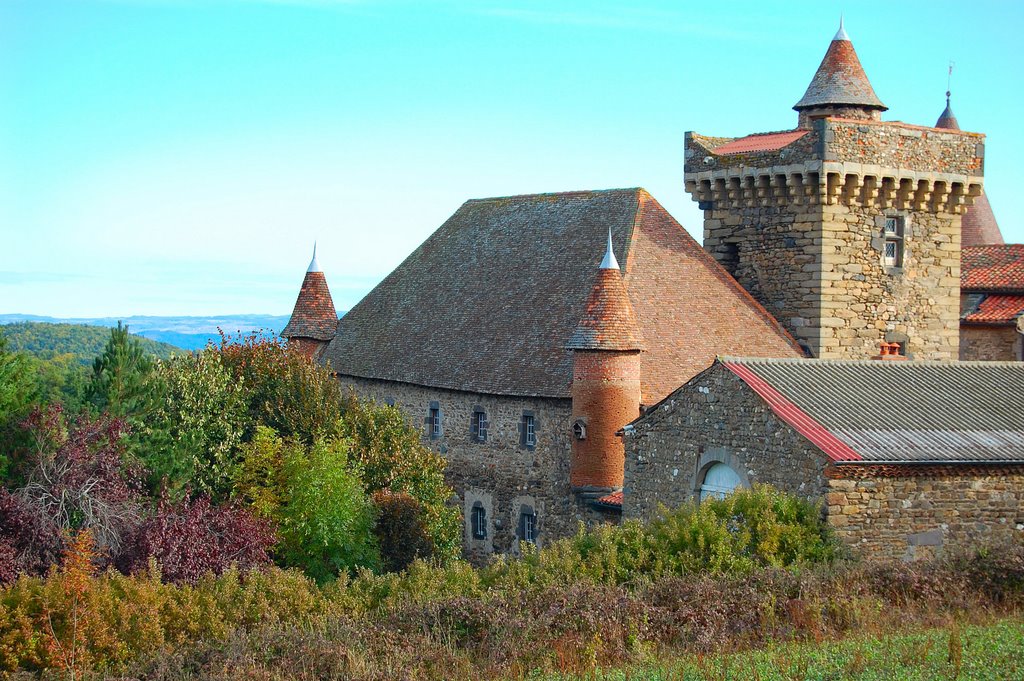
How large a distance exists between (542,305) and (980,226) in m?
25.0

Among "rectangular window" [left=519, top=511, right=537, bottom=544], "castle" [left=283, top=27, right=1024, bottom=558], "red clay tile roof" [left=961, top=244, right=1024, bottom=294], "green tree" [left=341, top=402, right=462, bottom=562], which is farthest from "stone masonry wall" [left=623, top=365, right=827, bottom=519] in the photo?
"red clay tile roof" [left=961, top=244, right=1024, bottom=294]

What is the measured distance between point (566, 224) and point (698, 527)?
17301mm

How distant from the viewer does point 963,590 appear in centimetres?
1766

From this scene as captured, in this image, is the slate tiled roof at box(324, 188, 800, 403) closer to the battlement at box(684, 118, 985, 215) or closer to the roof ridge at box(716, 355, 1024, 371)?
the battlement at box(684, 118, 985, 215)

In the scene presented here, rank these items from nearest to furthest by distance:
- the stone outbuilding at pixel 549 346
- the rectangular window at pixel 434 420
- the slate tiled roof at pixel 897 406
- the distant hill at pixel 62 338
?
1. the slate tiled roof at pixel 897 406
2. the stone outbuilding at pixel 549 346
3. the rectangular window at pixel 434 420
4. the distant hill at pixel 62 338

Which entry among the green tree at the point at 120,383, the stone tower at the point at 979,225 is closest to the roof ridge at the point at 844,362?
the green tree at the point at 120,383

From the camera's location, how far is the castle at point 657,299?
97.1ft

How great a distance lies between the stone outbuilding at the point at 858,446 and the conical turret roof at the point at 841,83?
12.4 metres

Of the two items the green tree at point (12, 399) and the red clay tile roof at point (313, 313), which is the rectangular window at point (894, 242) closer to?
the red clay tile roof at point (313, 313)

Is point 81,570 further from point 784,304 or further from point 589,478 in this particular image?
point 784,304

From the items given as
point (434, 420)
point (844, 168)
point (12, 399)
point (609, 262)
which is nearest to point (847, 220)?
point (844, 168)

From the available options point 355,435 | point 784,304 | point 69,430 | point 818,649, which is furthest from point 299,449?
point 818,649

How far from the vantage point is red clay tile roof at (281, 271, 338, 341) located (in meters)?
40.8

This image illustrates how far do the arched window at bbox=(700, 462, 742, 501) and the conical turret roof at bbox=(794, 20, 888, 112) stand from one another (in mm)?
16171
